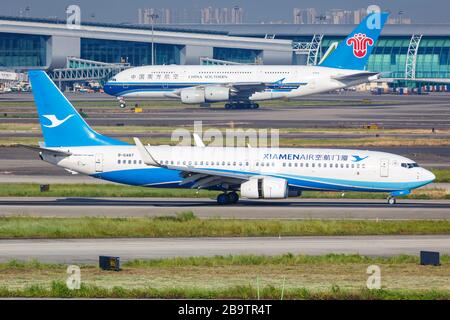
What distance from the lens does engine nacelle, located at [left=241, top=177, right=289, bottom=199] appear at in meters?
52.0

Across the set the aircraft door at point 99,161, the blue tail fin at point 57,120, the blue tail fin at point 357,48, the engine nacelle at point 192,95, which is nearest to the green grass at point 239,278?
the aircraft door at point 99,161

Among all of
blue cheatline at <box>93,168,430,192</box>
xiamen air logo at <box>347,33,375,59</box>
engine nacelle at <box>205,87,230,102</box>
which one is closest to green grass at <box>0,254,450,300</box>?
blue cheatline at <box>93,168,430,192</box>

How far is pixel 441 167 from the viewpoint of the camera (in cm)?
7206

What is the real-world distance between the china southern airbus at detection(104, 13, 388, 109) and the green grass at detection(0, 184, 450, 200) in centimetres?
7213

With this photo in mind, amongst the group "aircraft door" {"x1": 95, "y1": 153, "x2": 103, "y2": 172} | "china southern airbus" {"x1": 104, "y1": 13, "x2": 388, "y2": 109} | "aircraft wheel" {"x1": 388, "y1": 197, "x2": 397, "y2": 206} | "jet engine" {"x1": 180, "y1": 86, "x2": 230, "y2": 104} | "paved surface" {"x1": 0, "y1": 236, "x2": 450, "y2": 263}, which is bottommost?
"paved surface" {"x1": 0, "y1": 236, "x2": 450, "y2": 263}

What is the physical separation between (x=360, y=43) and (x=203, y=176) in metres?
82.9

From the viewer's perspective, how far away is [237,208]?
5228 centimetres

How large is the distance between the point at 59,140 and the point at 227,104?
82.7 metres

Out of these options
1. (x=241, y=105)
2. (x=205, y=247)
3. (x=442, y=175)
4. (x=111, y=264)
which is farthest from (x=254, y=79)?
(x=111, y=264)

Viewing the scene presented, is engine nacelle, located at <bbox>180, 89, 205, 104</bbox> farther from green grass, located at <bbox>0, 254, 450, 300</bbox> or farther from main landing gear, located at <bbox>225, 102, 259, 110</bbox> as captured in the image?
green grass, located at <bbox>0, 254, 450, 300</bbox>

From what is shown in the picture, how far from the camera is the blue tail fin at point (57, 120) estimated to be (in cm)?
5500

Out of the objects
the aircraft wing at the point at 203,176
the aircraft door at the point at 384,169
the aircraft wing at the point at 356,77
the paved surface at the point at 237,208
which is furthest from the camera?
the aircraft wing at the point at 356,77

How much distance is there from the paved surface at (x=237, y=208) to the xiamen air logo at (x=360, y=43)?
256ft

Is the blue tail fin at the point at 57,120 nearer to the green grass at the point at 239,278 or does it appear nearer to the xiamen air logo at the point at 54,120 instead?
the xiamen air logo at the point at 54,120
